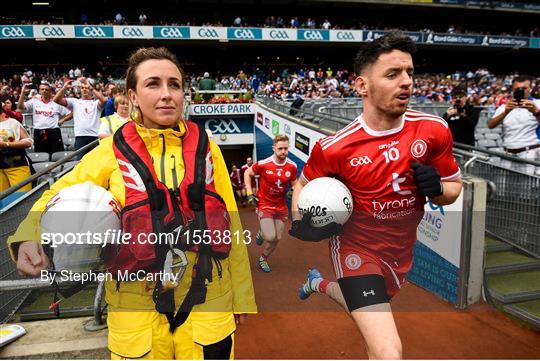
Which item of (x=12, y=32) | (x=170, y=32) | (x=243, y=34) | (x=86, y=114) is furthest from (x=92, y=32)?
(x=86, y=114)

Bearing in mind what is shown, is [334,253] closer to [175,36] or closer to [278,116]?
[278,116]

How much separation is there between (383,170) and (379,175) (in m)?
0.04

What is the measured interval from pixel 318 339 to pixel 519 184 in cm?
317

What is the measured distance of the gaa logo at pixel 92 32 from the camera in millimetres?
31828

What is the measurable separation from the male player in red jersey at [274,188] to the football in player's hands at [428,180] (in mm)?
4501

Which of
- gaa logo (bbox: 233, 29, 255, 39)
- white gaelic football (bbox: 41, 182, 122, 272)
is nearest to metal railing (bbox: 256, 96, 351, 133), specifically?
white gaelic football (bbox: 41, 182, 122, 272)

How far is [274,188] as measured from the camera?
7234 millimetres

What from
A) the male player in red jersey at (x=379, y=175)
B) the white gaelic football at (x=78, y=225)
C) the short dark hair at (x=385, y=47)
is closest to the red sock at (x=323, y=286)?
the male player in red jersey at (x=379, y=175)

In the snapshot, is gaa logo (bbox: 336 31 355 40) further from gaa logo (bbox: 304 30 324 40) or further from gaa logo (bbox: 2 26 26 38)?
gaa logo (bbox: 2 26 26 38)

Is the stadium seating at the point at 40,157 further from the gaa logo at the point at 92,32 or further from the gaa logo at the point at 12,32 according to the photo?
the gaa logo at the point at 12,32

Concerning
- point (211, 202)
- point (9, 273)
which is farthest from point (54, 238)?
point (9, 273)

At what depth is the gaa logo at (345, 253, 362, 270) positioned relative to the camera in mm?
2912

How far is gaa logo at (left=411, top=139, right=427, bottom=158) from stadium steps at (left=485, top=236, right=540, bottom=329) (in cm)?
330

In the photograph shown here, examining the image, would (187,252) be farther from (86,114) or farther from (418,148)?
(86,114)
